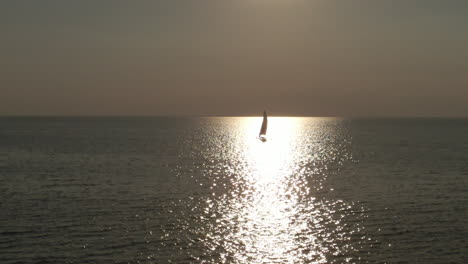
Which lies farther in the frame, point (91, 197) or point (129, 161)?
point (129, 161)

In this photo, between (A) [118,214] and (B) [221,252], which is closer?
(B) [221,252]

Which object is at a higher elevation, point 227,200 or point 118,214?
point 227,200

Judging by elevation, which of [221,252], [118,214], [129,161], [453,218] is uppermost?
[129,161]

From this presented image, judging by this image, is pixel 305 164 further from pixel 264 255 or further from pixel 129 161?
pixel 264 255

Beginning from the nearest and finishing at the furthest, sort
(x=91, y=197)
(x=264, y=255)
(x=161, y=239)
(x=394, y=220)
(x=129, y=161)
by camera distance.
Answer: (x=264, y=255) → (x=161, y=239) → (x=394, y=220) → (x=91, y=197) → (x=129, y=161)

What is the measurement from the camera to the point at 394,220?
53.9 metres

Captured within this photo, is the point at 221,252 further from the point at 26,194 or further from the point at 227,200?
the point at 26,194

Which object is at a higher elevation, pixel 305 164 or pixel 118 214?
pixel 305 164

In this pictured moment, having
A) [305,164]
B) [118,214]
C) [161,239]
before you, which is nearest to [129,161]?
[305,164]

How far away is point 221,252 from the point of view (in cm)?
4275

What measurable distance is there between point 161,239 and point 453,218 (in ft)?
108

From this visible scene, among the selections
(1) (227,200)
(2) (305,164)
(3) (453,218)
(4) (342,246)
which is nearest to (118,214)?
(1) (227,200)

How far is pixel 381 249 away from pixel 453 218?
1593cm

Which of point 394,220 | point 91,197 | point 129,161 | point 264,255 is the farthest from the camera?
point 129,161
